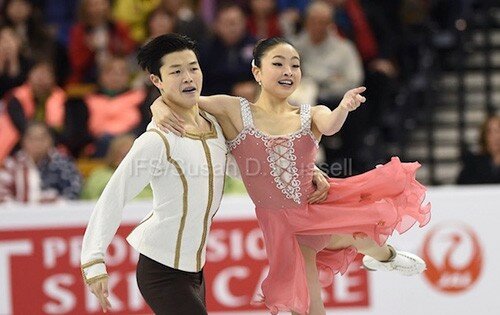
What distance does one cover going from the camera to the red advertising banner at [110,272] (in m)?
7.16

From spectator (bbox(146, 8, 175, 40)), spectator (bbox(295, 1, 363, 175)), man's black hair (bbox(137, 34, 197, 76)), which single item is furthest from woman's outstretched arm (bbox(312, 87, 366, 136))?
spectator (bbox(146, 8, 175, 40))

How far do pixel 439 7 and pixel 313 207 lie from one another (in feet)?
16.6

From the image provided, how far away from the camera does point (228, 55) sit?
8961 millimetres

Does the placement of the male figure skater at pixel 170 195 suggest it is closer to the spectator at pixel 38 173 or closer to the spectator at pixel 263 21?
the spectator at pixel 38 173

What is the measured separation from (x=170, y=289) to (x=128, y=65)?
14.9ft

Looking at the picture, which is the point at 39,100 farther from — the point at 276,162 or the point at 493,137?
the point at 276,162

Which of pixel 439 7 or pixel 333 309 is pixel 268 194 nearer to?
pixel 333 309

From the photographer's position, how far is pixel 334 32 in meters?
9.29

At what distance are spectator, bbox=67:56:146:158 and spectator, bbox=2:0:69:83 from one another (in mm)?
570

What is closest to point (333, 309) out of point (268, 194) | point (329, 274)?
point (329, 274)

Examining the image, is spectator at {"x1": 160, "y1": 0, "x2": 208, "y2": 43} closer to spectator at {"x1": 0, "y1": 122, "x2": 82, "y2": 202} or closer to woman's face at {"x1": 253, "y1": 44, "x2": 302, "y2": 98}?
spectator at {"x1": 0, "y1": 122, "x2": 82, "y2": 202}

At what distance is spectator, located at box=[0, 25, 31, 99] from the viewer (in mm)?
9031

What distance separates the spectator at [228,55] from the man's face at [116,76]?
56 centimetres

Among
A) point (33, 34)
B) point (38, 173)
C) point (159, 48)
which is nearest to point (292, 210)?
point (159, 48)
